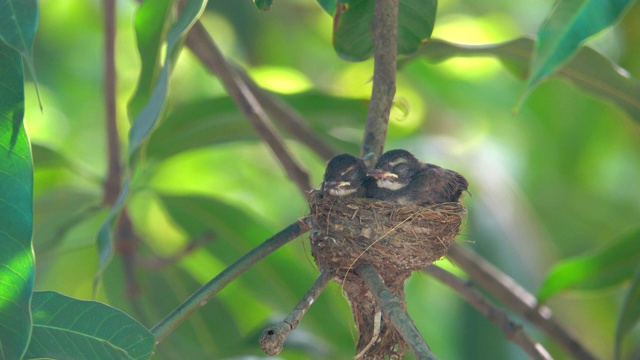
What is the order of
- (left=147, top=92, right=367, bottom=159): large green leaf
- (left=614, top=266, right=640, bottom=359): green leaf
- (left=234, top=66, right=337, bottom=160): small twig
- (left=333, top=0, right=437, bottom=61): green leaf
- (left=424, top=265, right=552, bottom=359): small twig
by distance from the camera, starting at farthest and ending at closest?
(left=147, top=92, right=367, bottom=159): large green leaf
(left=234, top=66, right=337, bottom=160): small twig
(left=614, top=266, right=640, bottom=359): green leaf
(left=424, top=265, right=552, bottom=359): small twig
(left=333, top=0, right=437, bottom=61): green leaf

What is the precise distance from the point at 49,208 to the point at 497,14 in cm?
345

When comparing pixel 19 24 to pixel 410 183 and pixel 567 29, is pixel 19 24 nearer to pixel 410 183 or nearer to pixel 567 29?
pixel 567 29

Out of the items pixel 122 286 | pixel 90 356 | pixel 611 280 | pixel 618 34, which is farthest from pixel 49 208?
pixel 618 34

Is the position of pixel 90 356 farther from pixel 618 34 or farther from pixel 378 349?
pixel 618 34

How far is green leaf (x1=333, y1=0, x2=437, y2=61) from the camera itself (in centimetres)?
229

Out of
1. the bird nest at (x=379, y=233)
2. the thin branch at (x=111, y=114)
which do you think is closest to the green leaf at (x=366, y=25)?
the bird nest at (x=379, y=233)

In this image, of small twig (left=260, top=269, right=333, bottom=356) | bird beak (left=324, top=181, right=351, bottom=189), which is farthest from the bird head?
small twig (left=260, top=269, right=333, bottom=356)

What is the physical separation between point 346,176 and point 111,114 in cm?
108

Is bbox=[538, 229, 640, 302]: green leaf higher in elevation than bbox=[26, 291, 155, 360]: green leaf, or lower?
lower

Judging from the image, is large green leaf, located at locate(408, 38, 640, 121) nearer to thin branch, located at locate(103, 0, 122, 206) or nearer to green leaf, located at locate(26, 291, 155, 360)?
thin branch, located at locate(103, 0, 122, 206)

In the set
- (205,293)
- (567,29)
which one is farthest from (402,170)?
(205,293)

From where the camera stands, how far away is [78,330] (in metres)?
1.78

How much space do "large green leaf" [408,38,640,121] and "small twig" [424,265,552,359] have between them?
0.66m

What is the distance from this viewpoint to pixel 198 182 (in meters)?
4.61
